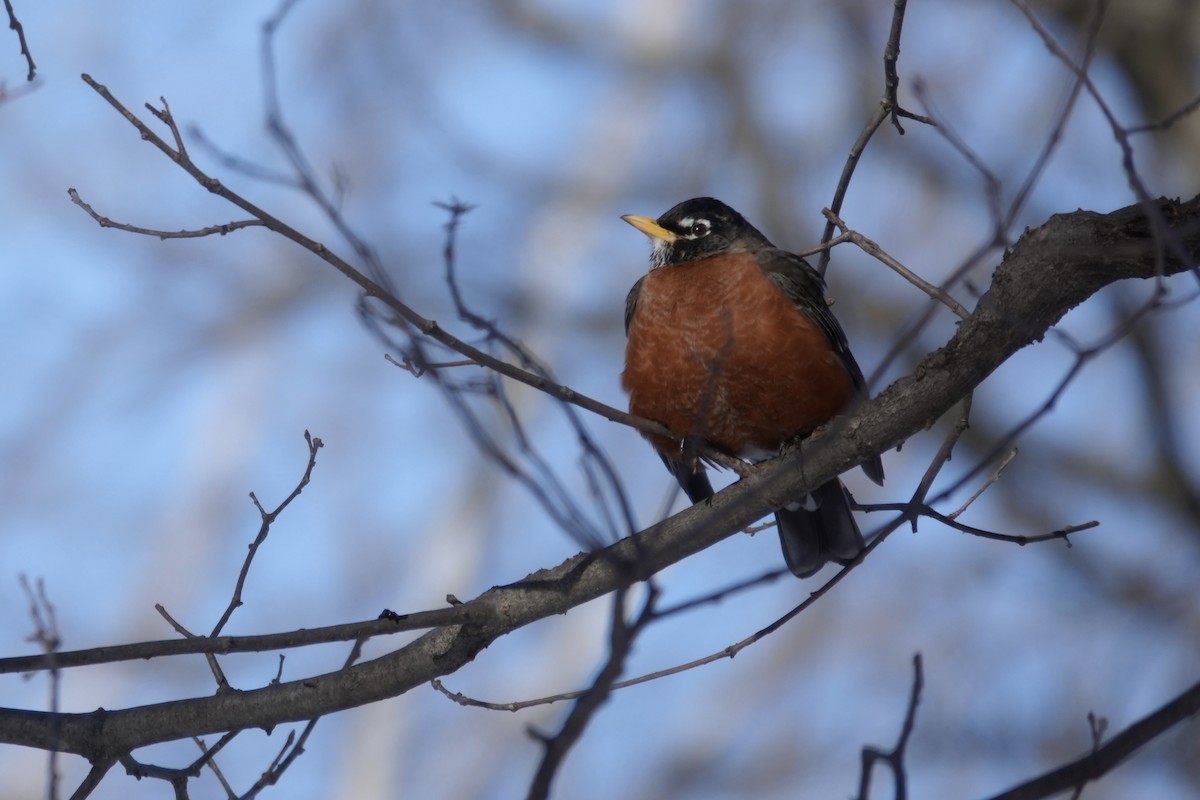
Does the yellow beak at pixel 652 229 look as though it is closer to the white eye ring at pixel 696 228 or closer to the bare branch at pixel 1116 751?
the white eye ring at pixel 696 228

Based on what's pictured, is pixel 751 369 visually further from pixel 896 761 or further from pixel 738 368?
pixel 896 761

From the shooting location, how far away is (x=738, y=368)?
19.3 feet

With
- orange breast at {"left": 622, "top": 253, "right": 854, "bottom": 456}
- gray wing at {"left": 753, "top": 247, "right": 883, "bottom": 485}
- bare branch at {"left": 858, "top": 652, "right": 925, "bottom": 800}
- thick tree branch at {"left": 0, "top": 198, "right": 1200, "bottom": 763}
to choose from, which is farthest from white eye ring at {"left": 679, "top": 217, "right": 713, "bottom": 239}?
bare branch at {"left": 858, "top": 652, "right": 925, "bottom": 800}

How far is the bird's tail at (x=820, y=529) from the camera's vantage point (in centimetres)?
643

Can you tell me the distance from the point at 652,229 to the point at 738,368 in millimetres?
1853

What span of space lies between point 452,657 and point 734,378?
7.51 ft

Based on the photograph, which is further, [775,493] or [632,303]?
[632,303]

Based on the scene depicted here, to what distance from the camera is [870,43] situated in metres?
15.8

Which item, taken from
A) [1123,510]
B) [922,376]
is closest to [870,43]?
[1123,510]

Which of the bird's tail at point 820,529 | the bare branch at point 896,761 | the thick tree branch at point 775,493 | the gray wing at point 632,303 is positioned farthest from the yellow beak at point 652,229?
the bare branch at point 896,761

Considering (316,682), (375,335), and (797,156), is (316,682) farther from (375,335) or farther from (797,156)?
(797,156)

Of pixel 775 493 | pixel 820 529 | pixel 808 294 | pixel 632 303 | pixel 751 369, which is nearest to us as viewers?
pixel 775 493

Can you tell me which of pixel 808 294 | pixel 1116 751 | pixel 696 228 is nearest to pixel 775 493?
pixel 1116 751

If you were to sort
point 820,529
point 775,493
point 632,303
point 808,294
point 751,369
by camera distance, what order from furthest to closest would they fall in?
point 632,303
point 820,529
point 808,294
point 751,369
point 775,493
